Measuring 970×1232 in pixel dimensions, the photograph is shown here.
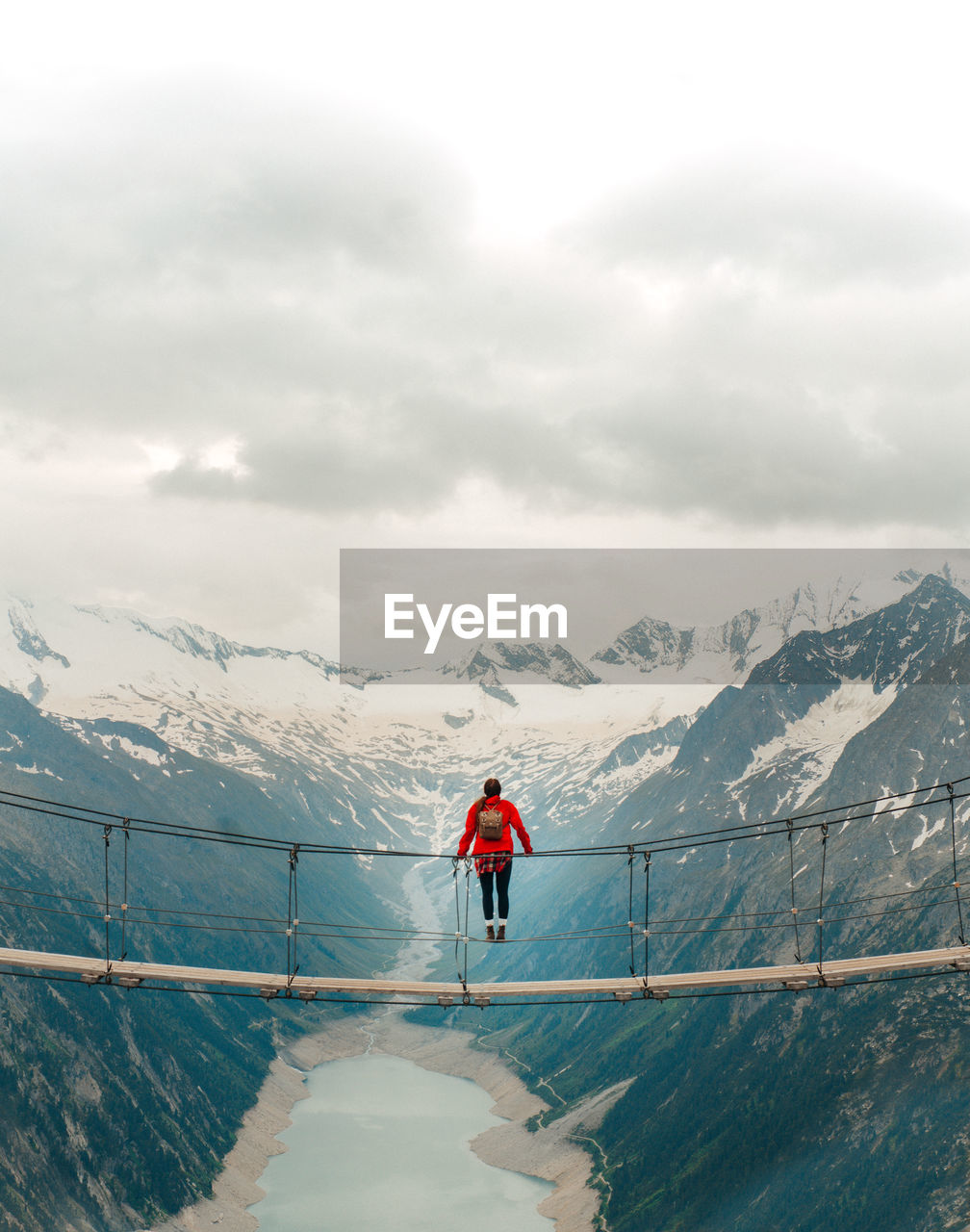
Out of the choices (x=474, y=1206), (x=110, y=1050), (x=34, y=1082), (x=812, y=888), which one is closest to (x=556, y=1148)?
(x=474, y=1206)

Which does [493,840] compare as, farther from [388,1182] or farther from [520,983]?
[388,1182]

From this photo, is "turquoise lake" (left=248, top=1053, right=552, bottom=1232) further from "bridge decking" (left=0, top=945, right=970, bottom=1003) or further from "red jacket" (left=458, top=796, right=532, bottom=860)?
"red jacket" (left=458, top=796, right=532, bottom=860)

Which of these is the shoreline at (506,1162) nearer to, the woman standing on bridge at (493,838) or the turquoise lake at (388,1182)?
the turquoise lake at (388,1182)

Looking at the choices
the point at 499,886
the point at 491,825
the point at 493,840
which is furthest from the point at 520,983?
the point at 491,825

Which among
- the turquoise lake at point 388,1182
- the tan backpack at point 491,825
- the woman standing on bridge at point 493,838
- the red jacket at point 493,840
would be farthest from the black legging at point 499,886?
the turquoise lake at point 388,1182

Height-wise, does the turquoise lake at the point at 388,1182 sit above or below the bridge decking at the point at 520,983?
below

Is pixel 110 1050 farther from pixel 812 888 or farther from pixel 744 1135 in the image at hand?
pixel 812 888

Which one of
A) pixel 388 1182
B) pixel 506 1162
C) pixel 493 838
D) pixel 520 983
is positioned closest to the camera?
pixel 493 838

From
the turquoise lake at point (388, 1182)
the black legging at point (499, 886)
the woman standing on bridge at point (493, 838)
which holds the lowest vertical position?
the turquoise lake at point (388, 1182)

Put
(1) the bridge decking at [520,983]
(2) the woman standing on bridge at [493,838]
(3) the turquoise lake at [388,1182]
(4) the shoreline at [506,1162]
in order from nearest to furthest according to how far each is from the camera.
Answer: (2) the woman standing on bridge at [493,838] → (1) the bridge decking at [520,983] → (4) the shoreline at [506,1162] → (3) the turquoise lake at [388,1182]
